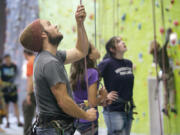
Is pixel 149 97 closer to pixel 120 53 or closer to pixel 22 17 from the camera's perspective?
pixel 120 53

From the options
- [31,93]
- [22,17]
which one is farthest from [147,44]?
[22,17]

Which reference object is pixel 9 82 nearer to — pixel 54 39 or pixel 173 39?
pixel 173 39

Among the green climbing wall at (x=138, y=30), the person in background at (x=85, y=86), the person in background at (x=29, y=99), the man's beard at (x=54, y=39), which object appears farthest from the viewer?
the green climbing wall at (x=138, y=30)

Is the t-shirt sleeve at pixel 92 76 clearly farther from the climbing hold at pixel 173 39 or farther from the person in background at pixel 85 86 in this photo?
the climbing hold at pixel 173 39

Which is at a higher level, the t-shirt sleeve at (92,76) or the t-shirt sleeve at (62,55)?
the t-shirt sleeve at (62,55)

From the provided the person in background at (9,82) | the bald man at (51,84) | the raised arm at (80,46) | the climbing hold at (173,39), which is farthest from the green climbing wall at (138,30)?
the bald man at (51,84)

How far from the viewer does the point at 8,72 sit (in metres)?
4.78

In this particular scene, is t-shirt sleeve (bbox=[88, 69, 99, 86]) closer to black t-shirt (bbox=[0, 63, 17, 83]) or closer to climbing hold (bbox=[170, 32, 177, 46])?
climbing hold (bbox=[170, 32, 177, 46])

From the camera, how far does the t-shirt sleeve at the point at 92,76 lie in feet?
5.40

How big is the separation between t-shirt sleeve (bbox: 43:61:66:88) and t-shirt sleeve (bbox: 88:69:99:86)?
0.49 metres

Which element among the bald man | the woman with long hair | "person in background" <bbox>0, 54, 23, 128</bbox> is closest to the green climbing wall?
the woman with long hair

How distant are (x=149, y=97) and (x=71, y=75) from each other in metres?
1.76

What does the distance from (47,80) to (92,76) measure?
0.54 m

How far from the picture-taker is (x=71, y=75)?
175 centimetres
